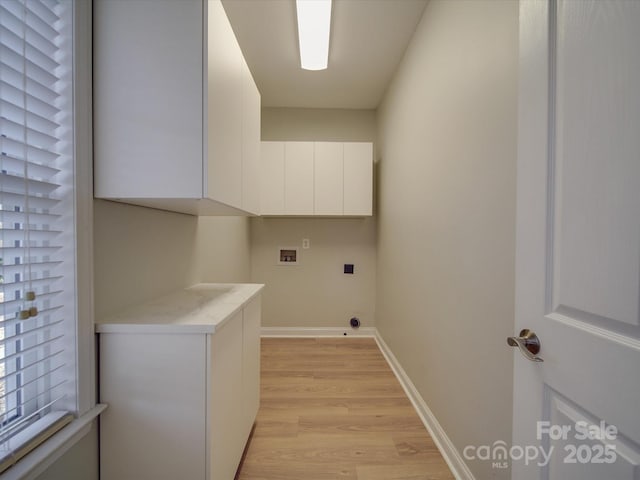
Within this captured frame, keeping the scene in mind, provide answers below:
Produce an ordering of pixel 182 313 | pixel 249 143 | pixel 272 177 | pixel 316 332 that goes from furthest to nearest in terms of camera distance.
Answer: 1. pixel 316 332
2. pixel 272 177
3. pixel 249 143
4. pixel 182 313

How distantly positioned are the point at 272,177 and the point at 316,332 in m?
1.84

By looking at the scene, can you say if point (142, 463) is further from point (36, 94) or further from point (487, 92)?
point (487, 92)

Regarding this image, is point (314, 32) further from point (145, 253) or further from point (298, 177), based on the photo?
point (145, 253)

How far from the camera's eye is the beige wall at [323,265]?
3404 millimetres

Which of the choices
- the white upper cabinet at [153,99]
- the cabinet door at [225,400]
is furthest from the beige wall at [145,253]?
the cabinet door at [225,400]

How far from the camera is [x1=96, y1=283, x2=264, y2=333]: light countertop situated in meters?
0.96

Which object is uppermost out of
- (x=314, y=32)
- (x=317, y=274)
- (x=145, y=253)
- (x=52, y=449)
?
(x=314, y=32)

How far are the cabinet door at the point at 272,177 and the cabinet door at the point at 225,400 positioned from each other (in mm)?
1869

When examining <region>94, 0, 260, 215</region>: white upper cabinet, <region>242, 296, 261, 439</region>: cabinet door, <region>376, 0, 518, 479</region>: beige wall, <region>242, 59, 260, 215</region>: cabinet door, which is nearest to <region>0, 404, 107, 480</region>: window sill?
<region>242, 296, 261, 439</region>: cabinet door

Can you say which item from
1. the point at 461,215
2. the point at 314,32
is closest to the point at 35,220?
the point at 461,215

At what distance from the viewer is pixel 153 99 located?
0.98 m

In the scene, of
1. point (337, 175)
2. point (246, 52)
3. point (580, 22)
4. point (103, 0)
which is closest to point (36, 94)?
point (103, 0)

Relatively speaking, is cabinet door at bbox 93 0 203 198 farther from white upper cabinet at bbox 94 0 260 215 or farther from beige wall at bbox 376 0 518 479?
beige wall at bbox 376 0 518 479

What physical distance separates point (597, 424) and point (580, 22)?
33.5 inches
